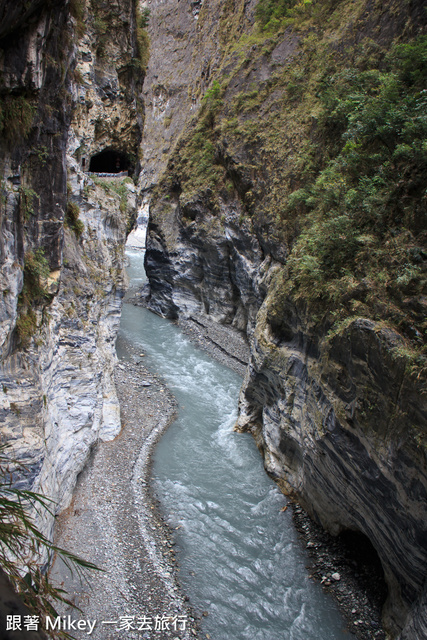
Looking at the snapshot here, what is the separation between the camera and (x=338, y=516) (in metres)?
10.3

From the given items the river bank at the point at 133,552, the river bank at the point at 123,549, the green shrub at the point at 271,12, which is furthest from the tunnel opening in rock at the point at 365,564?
the green shrub at the point at 271,12

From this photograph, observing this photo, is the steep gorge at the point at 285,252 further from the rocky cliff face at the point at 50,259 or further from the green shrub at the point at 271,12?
the green shrub at the point at 271,12

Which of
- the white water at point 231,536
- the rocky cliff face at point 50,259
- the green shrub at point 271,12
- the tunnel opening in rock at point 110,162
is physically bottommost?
the white water at point 231,536

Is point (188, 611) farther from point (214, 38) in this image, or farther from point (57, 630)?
point (214, 38)

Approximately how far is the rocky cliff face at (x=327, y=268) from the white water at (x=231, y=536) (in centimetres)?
103

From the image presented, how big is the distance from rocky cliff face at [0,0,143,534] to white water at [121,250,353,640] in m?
3.12

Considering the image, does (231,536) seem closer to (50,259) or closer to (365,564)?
(365,564)

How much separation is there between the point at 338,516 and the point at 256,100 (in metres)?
20.6

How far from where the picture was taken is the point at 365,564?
387 inches

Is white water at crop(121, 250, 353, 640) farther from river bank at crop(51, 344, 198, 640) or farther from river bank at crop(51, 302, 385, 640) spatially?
river bank at crop(51, 344, 198, 640)

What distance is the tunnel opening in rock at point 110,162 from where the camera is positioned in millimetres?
22095

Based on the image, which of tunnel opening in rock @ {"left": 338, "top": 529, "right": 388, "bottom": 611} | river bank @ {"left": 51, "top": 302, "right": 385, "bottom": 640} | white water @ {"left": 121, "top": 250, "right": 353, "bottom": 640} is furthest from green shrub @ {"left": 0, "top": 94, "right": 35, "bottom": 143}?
tunnel opening in rock @ {"left": 338, "top": 529, "right": 388, "bottom": 611}

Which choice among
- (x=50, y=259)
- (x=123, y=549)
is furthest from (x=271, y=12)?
(x=123, y=549)

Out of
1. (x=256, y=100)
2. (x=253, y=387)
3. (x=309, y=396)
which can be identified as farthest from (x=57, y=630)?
(x=256, y=100)
